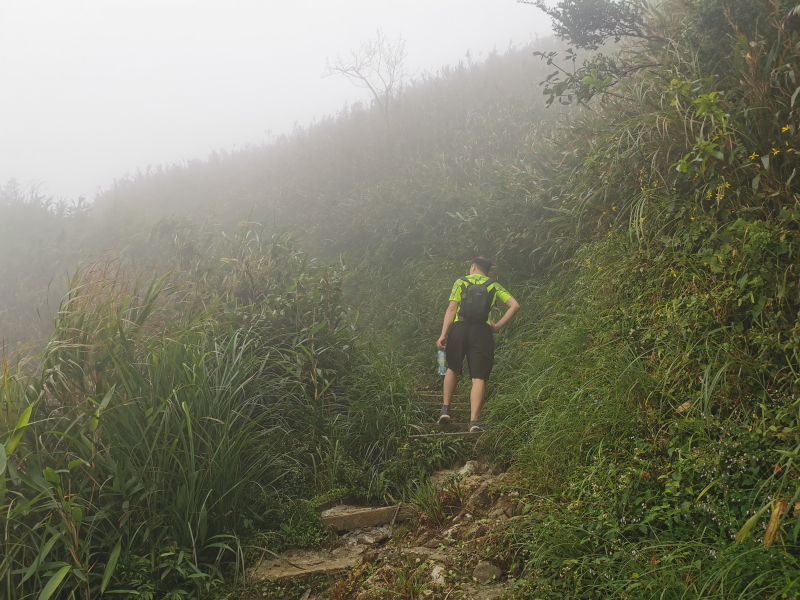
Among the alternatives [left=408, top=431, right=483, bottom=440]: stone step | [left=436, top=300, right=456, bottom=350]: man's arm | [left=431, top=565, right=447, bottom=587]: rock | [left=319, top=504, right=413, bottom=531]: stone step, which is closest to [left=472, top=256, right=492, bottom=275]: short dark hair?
[left=436, top=300, right=456, bottom=350]: man's arm

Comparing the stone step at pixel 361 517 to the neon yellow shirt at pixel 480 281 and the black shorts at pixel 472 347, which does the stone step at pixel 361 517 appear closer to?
the black shorts at pixel 472 347

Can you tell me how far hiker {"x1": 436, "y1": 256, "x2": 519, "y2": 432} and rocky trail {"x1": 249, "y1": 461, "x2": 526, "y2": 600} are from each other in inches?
46.4

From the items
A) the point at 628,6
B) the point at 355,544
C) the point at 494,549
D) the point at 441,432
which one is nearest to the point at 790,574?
the point at 494,549

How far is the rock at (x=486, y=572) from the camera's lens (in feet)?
10.2

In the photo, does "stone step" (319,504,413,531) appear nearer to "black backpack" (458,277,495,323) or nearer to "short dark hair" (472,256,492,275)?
"black backpack" (458,277,495,323)

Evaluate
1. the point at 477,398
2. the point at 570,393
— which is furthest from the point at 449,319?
the point at 570,393

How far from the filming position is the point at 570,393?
13.6 ft

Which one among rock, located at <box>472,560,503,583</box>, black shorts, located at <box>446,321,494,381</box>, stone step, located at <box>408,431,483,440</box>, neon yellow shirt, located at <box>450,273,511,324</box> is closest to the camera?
rock, located at <box>472,560,503,583</box>

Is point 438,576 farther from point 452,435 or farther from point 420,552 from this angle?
point 452,435

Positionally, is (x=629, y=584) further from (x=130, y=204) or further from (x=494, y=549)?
(x=130, y=204)

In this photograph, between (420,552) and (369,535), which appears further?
(369,535)

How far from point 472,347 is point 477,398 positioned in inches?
22.7

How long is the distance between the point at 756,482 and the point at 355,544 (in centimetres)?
263

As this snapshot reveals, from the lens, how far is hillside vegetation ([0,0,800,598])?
2832 mm
